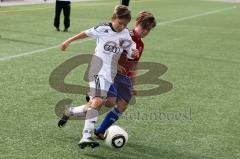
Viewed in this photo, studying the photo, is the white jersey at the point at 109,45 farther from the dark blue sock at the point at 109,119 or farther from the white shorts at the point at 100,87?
the dark blue sock at the point at 109,119

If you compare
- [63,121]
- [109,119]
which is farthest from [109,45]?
[63,121]

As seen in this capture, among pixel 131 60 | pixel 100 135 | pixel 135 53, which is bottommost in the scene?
pixel 100 135

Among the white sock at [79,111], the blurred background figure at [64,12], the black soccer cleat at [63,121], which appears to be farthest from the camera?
the blurred background figure at [64,12]

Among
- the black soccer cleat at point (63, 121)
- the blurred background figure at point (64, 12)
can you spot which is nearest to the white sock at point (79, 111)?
the black soccer cleat at point (63, 121)

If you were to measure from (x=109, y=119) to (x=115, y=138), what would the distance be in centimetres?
32

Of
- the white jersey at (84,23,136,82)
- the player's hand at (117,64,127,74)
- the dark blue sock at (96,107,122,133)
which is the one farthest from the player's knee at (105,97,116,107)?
the player's hand at (117,64,127,74)

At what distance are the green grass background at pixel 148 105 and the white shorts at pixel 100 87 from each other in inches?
22.4

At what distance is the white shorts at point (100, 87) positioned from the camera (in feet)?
16.2

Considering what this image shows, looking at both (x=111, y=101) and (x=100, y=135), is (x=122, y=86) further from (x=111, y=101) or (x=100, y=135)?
(x=100, y=135)

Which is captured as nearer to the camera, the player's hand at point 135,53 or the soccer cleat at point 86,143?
the soccer cleat at point 86,143

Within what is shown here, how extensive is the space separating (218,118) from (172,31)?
33.9 ft

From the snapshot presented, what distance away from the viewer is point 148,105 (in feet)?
22.4

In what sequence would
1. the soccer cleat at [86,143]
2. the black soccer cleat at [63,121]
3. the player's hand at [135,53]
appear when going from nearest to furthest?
the soccer cleat at [86,143]
the player's hand at [135,53]
the black soccer cleat at [63,121]

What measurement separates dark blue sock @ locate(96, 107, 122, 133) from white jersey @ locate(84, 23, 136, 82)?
1.14 ft
